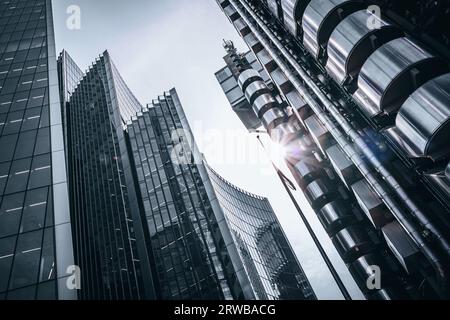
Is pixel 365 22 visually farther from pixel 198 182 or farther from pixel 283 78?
pixel 198 182

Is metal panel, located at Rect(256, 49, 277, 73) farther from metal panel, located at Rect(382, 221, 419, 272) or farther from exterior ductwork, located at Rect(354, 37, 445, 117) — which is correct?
metal panel, located at Rect(382, 221, 419, 272)

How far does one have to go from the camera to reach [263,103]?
27578 millimetres

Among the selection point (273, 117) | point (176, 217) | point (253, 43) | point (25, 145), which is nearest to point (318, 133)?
point (273, 117)

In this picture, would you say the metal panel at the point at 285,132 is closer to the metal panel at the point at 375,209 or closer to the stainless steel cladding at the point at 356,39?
the metal panel at the point at 375,209

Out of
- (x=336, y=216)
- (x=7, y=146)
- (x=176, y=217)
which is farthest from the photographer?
(x=176, y=217)

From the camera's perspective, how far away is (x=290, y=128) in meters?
26.0

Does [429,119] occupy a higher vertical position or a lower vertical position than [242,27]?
lower

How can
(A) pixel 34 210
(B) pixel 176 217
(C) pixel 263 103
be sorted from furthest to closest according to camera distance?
1. (B) pixel 176 217
2. (C) pixel 263 103
3. (A) pixel 34 210

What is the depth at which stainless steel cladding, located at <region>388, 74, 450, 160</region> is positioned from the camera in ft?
32.4

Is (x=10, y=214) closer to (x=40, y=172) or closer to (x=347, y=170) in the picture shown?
(x=40, y=172)

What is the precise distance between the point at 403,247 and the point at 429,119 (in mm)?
7594

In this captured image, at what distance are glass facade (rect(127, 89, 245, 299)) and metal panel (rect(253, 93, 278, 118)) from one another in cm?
1725

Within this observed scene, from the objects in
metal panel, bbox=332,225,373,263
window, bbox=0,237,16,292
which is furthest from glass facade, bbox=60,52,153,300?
metal panel, bbox=332,225,373,263

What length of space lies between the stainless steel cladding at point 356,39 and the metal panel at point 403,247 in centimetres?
875
